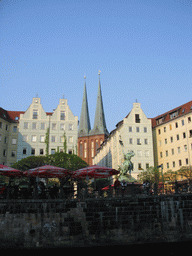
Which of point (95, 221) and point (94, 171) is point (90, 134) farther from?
point (95, 221)

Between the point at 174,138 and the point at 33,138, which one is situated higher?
the point at 33,138

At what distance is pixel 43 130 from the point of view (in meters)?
71.8

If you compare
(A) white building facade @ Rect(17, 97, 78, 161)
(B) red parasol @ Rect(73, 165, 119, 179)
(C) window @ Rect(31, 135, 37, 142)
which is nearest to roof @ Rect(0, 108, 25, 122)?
(A) white building facade @ Rect(17, 97, 78, 161)

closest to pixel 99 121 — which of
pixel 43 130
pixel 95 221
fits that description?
pixel 43 130

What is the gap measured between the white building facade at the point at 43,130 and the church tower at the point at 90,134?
3633 cm

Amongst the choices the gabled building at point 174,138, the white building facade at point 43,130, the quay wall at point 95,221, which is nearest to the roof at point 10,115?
the white building facade at point 43,130

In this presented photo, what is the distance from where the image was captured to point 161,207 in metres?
24.4

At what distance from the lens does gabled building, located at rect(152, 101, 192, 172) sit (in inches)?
2467

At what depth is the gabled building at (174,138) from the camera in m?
62.7

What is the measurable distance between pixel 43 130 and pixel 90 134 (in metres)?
41.5

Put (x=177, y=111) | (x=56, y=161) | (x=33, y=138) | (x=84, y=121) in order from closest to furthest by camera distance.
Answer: (x=56, y=161)
(x=177, y=111)
(x=33, y=138)
(x=84, y=121)

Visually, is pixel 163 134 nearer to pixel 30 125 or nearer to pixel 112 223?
pixel 30 125

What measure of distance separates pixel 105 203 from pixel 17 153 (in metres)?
50.3

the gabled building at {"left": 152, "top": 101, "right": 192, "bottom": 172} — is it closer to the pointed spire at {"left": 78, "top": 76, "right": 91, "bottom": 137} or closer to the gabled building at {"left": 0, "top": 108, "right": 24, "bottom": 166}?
the gabled building at {"left": 0, "top": 108, "right": 24, "bottom": 166}
